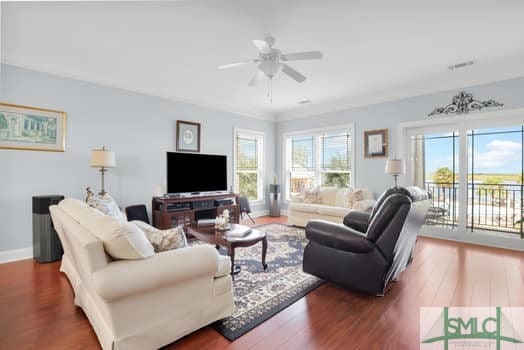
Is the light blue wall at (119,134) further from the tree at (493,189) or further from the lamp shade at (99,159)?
the tree at (493,189)

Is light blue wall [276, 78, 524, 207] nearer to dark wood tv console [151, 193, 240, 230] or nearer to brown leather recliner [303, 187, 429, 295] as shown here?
brown leather recliner [303, 187, 429, 295]

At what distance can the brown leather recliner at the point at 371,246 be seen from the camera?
87.3 inches

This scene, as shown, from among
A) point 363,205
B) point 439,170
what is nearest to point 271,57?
point 363,205

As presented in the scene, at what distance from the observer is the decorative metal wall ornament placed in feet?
13.2

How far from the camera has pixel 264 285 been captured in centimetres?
263

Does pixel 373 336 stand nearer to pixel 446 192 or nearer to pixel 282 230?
pixel 282 230

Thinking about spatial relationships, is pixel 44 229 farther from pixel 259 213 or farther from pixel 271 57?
pixel 259 213

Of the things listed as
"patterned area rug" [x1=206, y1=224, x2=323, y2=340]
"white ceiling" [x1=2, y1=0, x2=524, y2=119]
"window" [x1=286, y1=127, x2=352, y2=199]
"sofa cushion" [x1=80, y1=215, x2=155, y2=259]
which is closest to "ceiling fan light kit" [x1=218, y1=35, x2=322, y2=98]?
"white ceiling" [x1=2, y1=0, x2=524, y2=119]

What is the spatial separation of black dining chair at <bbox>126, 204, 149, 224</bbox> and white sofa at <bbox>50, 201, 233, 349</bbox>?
2277 millimetres

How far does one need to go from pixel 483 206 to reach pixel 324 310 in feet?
12.2

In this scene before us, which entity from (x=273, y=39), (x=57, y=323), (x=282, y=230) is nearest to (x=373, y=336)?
(x=57, y=323)

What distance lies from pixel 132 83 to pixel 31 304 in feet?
11.0

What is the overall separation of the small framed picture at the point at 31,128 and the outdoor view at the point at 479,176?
19.3 feet

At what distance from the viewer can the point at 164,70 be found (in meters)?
3.87
